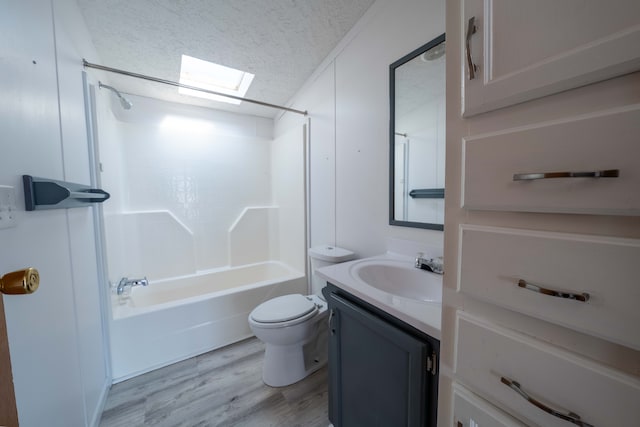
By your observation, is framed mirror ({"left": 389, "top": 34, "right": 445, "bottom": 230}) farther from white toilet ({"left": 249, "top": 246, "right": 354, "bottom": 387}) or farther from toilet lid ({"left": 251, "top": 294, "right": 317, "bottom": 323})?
toilet lid ({"left": 251, "top": 294, "right": 317, "bottom": 323})

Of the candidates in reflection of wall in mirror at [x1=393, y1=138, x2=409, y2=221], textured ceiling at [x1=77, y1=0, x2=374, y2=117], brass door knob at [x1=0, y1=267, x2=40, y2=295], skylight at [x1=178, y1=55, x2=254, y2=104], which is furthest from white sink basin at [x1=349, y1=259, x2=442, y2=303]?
skylight at [x1=178, y1=55, x2=254, y2=104]

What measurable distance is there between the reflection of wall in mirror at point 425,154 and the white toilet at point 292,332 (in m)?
0.62

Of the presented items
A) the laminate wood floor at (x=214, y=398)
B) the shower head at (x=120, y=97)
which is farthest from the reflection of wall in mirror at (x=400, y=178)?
the shower head at (x=120, y=97)

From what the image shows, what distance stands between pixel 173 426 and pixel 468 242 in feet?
5.84

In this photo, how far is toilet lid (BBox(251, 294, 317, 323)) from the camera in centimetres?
142

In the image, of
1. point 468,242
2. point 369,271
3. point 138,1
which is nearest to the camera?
point 468,242

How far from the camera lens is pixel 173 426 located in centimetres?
122

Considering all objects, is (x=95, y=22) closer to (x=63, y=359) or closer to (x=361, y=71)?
(x=361, y=71)

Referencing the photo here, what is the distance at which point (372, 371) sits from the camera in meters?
0.84

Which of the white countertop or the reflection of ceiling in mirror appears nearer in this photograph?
the white countertop

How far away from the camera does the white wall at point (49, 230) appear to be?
662 mm

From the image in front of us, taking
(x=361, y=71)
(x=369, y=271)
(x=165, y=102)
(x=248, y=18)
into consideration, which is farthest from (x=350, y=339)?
(x=165, y=102)

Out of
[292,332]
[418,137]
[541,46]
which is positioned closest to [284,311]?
[292,332]

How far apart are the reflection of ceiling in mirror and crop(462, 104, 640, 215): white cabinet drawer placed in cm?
82
